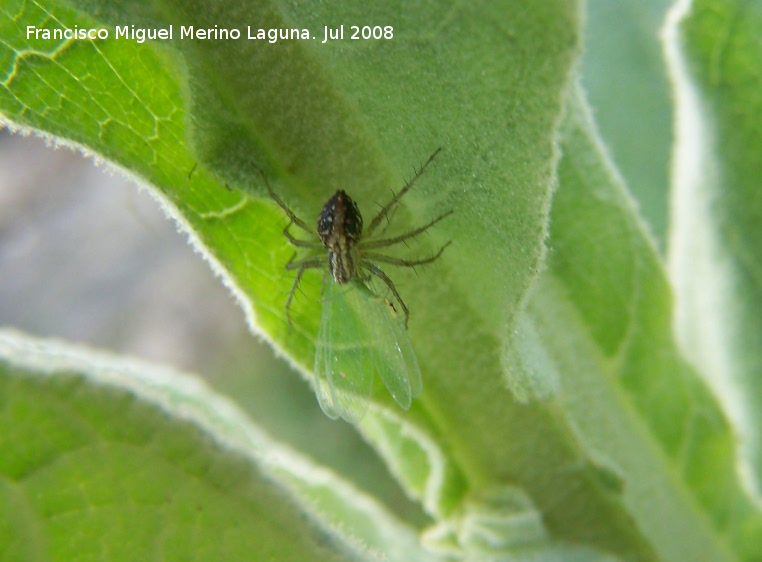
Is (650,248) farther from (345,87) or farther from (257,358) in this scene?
(257,358)

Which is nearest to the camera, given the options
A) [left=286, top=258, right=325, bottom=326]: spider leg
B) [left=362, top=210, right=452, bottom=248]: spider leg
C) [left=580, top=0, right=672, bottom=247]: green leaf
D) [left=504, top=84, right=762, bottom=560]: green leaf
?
[left=362, top=210, right=452, bottom=248]: spider leg

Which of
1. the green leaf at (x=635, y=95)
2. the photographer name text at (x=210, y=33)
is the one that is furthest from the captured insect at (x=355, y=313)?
the green leaf at (x=635, y=95)

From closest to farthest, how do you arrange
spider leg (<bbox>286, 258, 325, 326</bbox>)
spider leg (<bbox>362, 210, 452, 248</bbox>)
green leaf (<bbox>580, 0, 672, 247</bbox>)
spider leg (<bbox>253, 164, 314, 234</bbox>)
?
spider leg (<bbox>253, 164, 314, 234</bbox>) < spider leg (<bbox>362, 210, 452, 248</bbox>) < spider leg (<bbox>286, 258, 325, 326</bbox>) < green leaf (<bbox>580, 0, 672, 247</bbox>)

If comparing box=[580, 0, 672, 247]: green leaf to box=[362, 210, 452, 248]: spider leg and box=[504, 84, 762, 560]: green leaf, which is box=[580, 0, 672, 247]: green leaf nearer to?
box=[504, 84, 762, 560]: green leaf

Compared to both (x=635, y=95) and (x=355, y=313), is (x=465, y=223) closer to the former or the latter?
(x=355, y=313)

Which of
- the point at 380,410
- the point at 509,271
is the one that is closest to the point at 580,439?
the point at 380,410

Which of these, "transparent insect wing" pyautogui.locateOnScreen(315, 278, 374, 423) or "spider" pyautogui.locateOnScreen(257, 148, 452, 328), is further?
"transparent insect wing" pyautogui.locateOnScreen(315, 278, 374, 423)

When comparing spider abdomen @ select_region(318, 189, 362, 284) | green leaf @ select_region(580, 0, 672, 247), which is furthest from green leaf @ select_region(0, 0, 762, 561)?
green leaf @ select_region(580, 0, 672, 247)

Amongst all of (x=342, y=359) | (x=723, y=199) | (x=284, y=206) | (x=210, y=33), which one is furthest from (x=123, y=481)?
(x=723, y=199)
